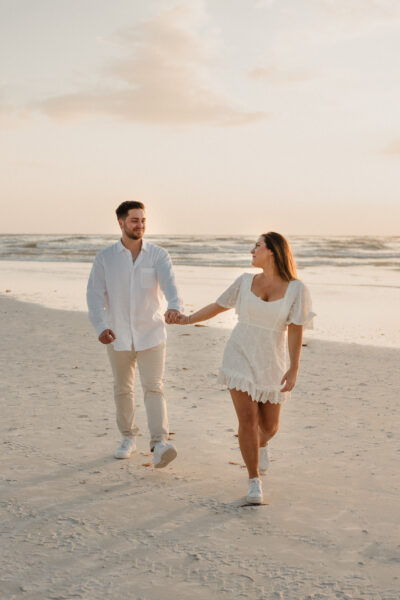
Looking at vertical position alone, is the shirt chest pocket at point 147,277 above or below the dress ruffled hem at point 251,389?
above

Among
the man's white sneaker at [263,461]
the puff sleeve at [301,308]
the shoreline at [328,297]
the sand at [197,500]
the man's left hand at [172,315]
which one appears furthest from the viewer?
the shoreline at [328,297]

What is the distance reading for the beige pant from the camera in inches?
189

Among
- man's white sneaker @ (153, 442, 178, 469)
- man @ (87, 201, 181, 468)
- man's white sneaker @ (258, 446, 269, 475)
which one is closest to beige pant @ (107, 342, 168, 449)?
man @ (87, 201, 181, 468)

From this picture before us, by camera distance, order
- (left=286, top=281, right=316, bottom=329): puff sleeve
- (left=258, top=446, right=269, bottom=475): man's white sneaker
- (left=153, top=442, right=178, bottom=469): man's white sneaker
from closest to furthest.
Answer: (left=286, top=281, right=316, bottom=329): puff sleeve → (left=153, top=442, right=178, bottom=469): man's white sneaker → (left=258, top=446, right=269, bottom=475): man's white sneaker

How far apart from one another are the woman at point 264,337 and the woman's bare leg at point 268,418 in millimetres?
94

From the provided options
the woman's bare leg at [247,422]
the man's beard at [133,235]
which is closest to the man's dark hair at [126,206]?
the man's beard at [133,235]

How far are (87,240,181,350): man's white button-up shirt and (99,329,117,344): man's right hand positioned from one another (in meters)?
0.06

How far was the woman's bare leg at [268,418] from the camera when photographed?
4359mm

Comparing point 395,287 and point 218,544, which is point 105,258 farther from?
point 395,287

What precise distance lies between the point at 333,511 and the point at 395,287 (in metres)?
17.6

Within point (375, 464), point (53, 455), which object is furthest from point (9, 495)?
point (375, 464)

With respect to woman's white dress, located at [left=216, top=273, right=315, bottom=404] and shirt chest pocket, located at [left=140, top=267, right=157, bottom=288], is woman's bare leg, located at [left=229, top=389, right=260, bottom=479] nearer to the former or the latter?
woman's white dress, located at [left=216, top=273, right=315, bottom=404]

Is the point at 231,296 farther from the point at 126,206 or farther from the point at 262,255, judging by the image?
the point at 126,206

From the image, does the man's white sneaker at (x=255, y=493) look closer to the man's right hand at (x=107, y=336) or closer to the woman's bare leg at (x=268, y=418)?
the woman's bare leg at (x=268, y=418)
